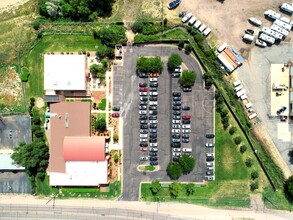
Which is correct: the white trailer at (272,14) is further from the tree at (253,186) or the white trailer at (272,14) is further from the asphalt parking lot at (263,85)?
the tree at (253,186)

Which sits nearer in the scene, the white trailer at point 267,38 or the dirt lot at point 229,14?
the white trailer at point 267,38

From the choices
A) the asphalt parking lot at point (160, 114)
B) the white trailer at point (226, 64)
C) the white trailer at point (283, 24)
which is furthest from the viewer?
the asphalt parking lot at point (160, 114)

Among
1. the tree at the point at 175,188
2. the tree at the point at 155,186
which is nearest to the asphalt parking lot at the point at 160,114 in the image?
the tree at the point at 155,186

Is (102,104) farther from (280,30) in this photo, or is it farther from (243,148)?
(280,30)

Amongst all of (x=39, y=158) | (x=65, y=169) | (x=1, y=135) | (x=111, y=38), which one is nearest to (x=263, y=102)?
(x=111, y=38)

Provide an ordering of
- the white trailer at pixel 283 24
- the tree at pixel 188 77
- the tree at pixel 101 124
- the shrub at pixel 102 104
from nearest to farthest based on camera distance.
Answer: the white trailer at pixel 283 24, the tree at pixel 188 77, the tree at pixel 101 124, the shrub at pixel 102 104

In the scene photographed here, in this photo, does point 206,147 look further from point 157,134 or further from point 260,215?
point 260,215

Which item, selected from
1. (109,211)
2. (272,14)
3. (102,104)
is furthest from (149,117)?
(272,14)
